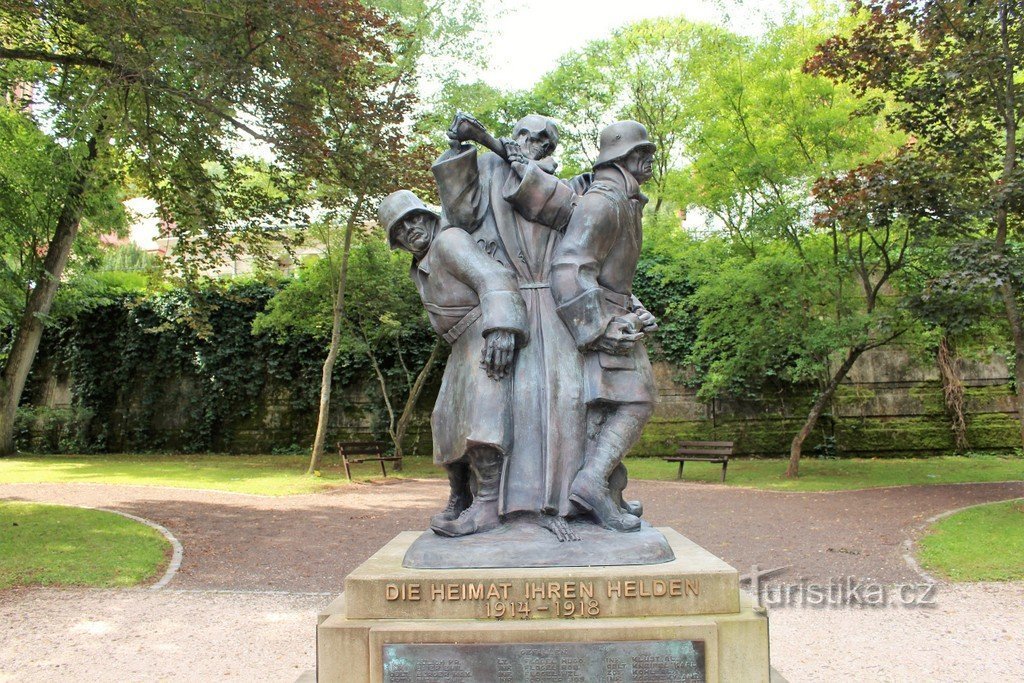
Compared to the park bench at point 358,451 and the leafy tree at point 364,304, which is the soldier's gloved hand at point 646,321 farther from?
the leafy tree at point 364,304

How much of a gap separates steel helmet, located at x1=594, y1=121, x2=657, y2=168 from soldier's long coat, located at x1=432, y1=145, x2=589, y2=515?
0.73 feet

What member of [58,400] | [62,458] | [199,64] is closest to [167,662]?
[199,64]

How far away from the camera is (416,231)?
4.07 metres

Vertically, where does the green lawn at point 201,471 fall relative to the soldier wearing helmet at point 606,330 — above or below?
below

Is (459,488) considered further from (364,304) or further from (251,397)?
(251,397)

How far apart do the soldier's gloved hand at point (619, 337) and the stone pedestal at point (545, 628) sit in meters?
0.98

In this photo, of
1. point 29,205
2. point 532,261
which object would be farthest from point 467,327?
point 29,205

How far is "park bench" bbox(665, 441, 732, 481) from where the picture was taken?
1677 cm

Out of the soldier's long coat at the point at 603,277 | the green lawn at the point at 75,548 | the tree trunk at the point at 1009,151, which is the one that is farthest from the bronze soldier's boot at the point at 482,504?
the tree trunk at the point at 1009,151

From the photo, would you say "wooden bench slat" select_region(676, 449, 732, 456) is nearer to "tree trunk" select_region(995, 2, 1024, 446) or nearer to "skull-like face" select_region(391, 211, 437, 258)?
"tree trunk" select_region(995, 2, 1024, 446)

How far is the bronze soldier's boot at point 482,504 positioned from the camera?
3588 millimetres

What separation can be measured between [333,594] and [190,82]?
7559 millimetres

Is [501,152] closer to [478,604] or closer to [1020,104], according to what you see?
[478,604]

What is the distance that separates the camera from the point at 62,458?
827 inches
